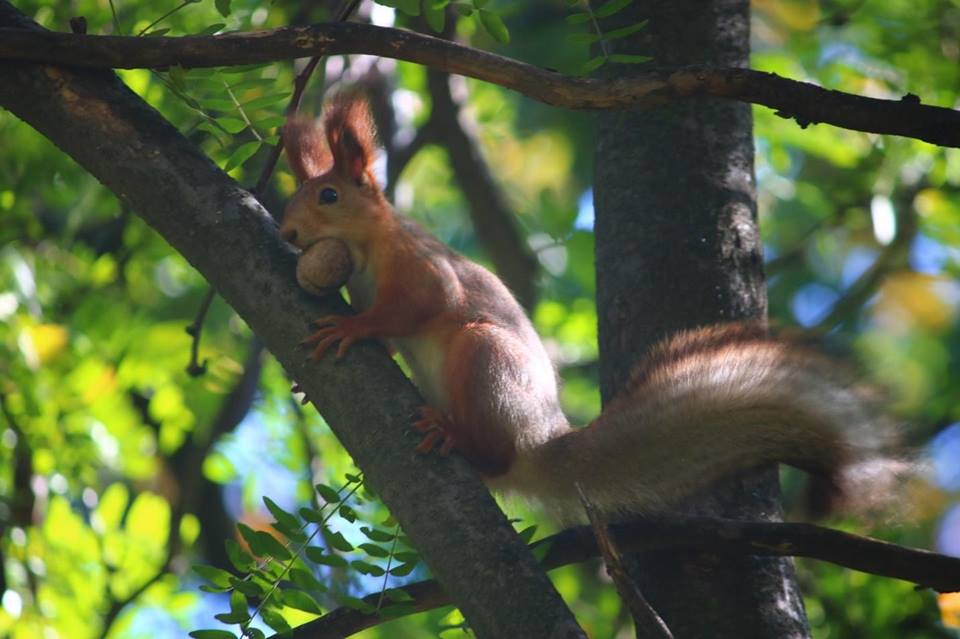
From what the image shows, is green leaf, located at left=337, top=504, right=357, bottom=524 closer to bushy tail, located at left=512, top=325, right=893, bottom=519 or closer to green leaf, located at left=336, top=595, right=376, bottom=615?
green leaf, located at left=336, top=595, right=376, bottom=615

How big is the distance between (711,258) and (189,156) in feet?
3.98

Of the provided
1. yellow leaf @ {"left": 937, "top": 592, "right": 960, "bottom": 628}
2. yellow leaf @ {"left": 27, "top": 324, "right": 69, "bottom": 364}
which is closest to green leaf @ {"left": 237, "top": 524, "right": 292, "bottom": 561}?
yellow leaf @ {"left": 27, "top": 324, "right": 69, "bottom": 364}

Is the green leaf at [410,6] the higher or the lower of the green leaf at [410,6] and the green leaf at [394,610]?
the higher

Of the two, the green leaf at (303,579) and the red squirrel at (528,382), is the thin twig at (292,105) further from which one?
the green leaf at (303,579)

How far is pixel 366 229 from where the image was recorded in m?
3.46

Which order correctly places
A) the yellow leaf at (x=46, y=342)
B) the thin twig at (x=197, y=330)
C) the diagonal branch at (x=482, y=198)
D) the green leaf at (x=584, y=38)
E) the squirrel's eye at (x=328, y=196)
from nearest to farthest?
the green leaf at (x=584, y=38)
the thin twig at (x=197, y=330)
the squirrel's eye at (x=328, y=196)
the yellow leaf at (x=46, y=342)
the diagonal branch at (x=482, y=198)

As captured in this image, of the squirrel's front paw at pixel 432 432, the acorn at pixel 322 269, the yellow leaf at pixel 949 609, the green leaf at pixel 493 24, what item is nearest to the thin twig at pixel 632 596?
the squirrel's front paw at pixel 432 432

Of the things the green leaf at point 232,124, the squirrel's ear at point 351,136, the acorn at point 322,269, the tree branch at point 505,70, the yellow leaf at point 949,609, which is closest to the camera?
the tree branch at point 505,70

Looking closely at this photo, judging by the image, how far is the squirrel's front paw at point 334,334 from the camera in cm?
235

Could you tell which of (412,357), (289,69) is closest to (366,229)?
(412,357)

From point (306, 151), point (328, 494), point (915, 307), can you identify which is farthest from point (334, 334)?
point (915, 307)

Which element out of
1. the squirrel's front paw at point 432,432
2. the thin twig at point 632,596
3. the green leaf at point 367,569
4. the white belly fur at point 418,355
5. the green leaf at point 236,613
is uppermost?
the white belly fur at point 418,355

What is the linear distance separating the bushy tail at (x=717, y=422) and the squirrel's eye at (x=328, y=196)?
1052 mm

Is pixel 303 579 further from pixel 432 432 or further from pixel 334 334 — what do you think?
pixel 334 334
